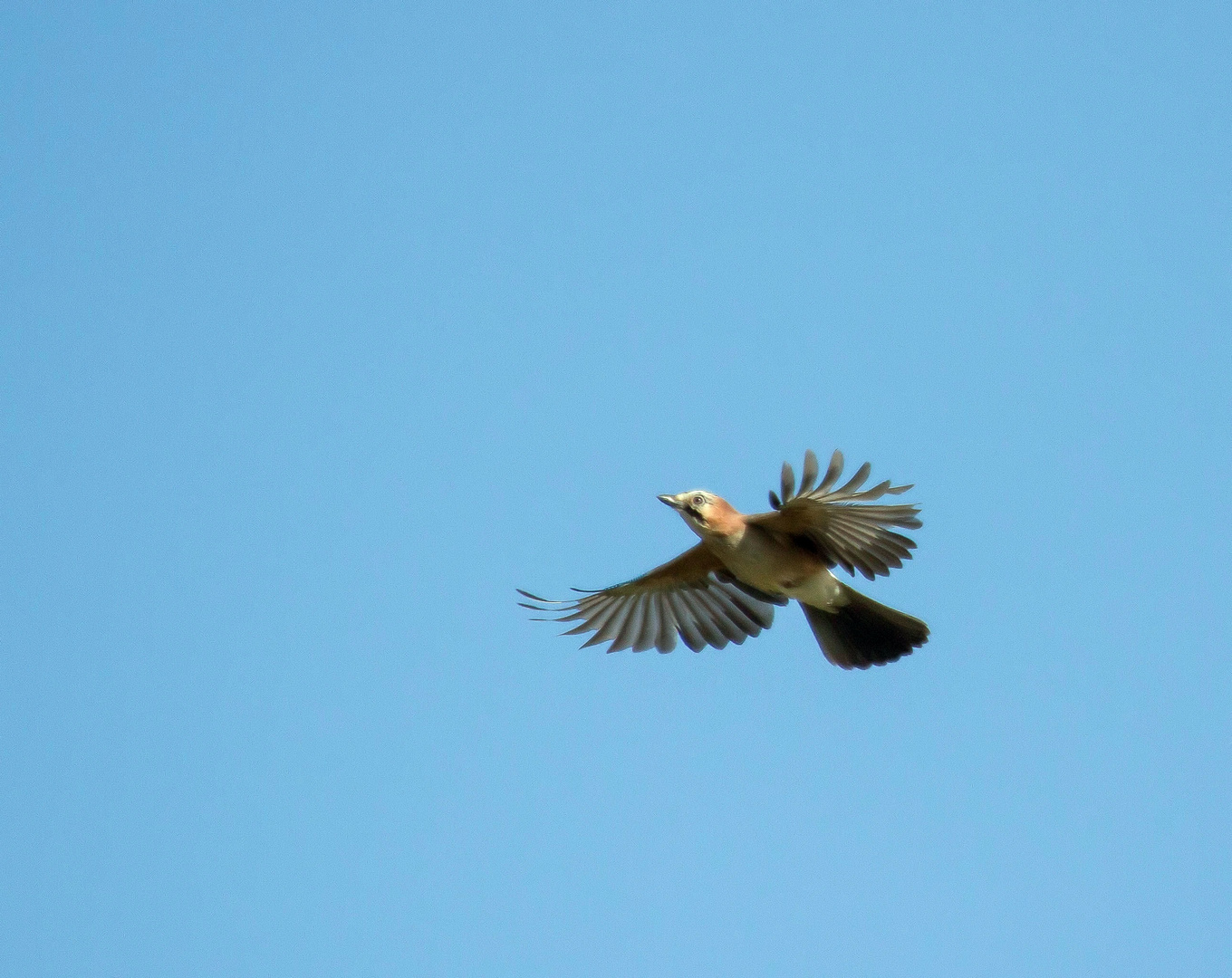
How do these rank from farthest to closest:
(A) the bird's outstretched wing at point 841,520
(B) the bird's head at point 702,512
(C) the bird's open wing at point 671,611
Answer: (C) the bird's open wing at point 671,611
(B) the bird's head at point 702,512
(A) the bird's outstretched wing at point 841,520

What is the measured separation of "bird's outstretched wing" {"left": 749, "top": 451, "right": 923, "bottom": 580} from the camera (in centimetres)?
929

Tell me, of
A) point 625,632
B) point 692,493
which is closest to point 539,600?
point 625,632

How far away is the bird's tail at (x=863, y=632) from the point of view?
411 inches

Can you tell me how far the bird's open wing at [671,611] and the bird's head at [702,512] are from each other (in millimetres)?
1264

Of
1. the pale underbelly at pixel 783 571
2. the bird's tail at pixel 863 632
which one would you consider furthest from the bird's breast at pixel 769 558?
the bird's tail at pixel 863 632

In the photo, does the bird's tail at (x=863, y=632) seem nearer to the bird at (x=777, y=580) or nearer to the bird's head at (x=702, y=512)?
the bird at (x=777, y=580)

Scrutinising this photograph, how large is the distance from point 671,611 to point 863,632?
5.92ft

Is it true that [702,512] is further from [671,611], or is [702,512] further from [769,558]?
[671,611]

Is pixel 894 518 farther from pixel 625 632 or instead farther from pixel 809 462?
pixel 625 632

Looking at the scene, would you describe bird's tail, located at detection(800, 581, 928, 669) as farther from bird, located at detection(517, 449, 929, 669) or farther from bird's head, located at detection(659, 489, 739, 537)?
bird's head, located at detection(659, 489, 739, 537)

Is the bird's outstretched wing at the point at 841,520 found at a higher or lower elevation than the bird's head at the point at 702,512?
lower

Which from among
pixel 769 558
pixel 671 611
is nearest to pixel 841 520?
pixel 769 558

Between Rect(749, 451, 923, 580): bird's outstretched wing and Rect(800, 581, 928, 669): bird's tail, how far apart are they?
0.56 m

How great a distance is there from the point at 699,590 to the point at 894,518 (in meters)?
2.61
